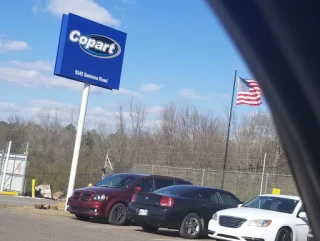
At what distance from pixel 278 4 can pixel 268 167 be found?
32191 millimetres

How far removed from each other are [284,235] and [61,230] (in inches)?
199

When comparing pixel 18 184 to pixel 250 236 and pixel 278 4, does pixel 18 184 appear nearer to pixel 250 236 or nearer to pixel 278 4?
pixel 250 236

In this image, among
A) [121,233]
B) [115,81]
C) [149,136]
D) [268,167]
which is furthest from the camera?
[149,136]

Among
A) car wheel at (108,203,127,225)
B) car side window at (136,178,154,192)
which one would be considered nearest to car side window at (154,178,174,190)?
car side window at (136,178,154,192)

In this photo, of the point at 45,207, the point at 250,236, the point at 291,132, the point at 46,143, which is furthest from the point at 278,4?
the point at 46,143

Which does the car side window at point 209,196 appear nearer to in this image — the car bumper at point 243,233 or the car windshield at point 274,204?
the car windshield at point 274,204

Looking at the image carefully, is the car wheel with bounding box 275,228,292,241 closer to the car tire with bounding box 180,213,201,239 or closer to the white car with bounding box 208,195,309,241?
the white car with bounding box 208,195,309,241

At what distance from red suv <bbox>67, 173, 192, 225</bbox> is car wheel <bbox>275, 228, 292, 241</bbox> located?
17.9 feet

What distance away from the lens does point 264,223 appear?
42.8ft

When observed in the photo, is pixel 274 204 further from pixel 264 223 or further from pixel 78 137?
pixel 78 137

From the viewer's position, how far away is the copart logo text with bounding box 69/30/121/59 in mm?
21156

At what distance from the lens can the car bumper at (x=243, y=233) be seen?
12836 mm

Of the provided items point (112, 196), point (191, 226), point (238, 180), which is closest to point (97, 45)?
point (112, 196)

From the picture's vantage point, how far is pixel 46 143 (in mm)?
63844
